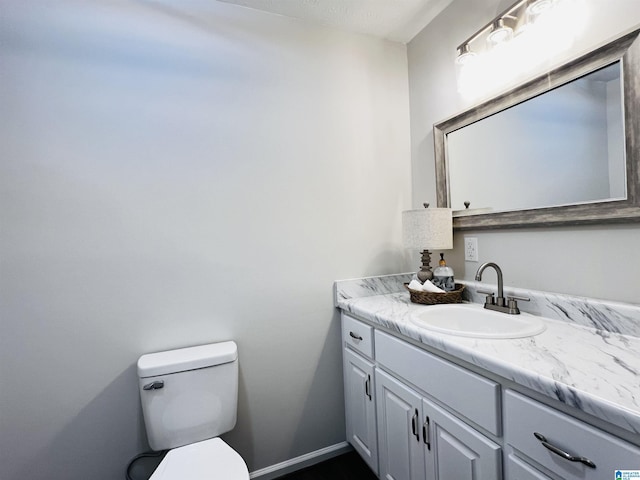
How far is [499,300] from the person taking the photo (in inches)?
47.8

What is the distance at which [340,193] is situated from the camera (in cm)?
167

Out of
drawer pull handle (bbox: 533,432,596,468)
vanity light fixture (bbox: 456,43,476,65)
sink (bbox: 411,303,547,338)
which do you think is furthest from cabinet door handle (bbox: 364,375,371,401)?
vanity light fixture (bbox: 456,43,476,65)

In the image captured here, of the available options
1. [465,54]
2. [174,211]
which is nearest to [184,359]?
[174,211]

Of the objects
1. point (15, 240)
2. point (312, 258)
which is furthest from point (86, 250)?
point (312, 258)

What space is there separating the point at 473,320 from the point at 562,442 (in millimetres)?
659

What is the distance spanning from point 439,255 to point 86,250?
1748mm

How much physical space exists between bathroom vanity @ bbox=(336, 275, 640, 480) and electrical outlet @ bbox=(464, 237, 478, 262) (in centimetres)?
16

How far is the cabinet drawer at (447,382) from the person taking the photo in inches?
31.1

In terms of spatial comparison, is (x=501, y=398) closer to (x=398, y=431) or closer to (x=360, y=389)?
(x=398, y=431)

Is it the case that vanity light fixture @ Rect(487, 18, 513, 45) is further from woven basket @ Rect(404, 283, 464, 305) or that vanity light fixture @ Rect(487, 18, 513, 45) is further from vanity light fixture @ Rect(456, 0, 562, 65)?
woven basket @ Rect(404, 283, 464, 305)

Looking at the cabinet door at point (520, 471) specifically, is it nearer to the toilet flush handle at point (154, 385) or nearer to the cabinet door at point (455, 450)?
the cabinet door at point (455, 450)

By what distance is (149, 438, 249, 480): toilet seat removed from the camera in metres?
0.99

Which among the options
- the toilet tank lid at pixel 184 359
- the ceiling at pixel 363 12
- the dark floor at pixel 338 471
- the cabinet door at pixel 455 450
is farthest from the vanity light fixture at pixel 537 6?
the dark floor at pixel 338 471

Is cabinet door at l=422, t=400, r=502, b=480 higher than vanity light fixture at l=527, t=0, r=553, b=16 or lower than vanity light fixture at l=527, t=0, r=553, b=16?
lower
